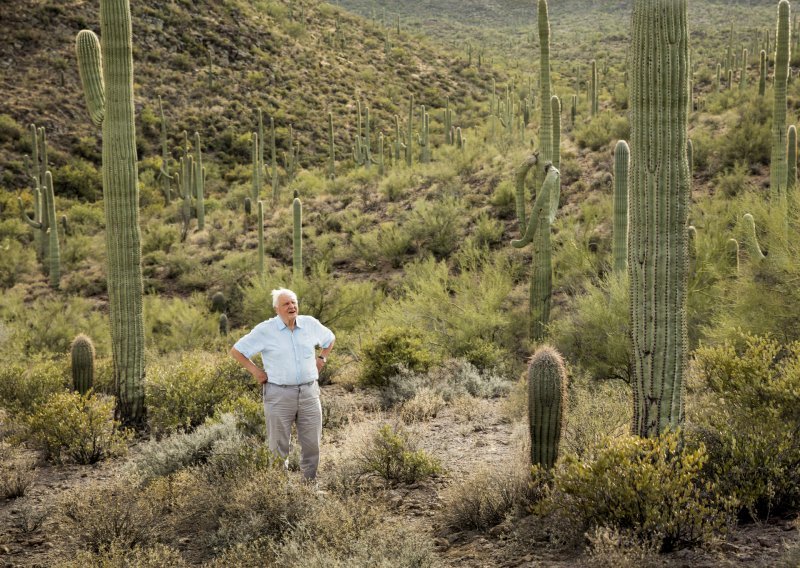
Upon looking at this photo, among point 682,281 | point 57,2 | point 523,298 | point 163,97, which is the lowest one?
point 523,298

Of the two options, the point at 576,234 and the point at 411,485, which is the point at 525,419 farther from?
the point at 576,234

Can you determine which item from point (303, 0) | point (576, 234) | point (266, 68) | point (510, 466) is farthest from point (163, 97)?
point (510, 466)

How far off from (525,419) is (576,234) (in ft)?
29.8

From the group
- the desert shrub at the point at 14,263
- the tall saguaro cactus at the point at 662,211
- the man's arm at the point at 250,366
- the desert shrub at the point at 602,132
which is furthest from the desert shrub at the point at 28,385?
the desert shrub at the point at 602,132

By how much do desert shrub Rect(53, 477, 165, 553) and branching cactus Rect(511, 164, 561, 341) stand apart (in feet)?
23.8

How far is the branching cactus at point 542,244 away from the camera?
11.8 meters

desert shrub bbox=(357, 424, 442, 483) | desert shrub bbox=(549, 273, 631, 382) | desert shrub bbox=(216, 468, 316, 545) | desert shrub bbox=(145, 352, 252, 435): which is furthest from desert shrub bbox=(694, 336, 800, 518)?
desert shrub bbox=(145, 352, 252, 435)

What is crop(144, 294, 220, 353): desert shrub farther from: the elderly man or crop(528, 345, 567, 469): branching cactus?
crop(528, 345, 567, 469): branching cactus

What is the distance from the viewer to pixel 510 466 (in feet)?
21.2

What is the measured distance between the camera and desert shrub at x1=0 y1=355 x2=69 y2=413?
1047 cm

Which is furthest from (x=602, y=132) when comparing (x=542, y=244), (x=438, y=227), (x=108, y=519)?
(x=108, y=519)

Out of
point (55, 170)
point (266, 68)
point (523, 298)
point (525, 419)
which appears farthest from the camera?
point (266, 68)

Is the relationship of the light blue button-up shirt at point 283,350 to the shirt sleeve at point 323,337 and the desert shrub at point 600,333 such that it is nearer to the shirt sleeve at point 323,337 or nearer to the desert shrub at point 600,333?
the shirt sleeve at point 323,337

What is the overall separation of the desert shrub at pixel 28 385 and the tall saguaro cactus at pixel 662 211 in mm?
8206
